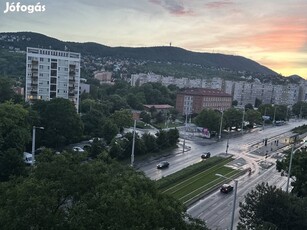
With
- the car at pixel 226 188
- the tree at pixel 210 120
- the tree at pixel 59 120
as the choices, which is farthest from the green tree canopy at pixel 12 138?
the tree at pixel 210 120

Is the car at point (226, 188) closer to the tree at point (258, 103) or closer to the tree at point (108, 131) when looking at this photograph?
the tree at point (108, 131)

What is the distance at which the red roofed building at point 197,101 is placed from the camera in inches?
4008

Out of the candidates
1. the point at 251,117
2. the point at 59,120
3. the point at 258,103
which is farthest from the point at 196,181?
the point at 258,103

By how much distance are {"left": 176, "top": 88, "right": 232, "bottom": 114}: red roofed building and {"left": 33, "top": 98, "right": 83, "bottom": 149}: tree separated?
5410 cm

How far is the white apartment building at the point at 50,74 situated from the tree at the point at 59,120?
52.4ft

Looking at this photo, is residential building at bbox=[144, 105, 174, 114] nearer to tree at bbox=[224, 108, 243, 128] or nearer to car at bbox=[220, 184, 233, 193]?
tree at bbox=[224, 108, 243, 128]

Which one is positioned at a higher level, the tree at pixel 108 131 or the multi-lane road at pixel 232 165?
the tree at pixel 108 131

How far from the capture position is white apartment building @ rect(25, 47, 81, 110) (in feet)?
224

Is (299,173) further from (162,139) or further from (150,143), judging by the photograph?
(162,139)

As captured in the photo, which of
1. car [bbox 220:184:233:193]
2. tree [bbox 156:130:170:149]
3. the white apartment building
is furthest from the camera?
the white apartment building

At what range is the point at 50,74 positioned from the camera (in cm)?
6938

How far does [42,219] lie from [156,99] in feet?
328

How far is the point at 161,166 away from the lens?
154 feet

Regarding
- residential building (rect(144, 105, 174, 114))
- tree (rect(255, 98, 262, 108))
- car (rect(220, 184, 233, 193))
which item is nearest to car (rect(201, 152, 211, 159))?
car (rect(220, 184, 233, 193))
